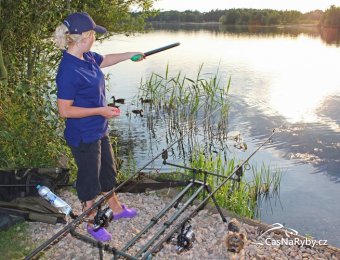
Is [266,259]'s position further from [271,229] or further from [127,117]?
[127,117]

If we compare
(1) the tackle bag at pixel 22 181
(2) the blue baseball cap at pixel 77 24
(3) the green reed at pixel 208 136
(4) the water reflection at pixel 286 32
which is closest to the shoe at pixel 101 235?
(1) the tackle bag at pixel 22 181

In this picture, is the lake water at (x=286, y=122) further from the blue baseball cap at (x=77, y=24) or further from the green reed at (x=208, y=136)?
the blue baseball cap at (x=77, y=24)

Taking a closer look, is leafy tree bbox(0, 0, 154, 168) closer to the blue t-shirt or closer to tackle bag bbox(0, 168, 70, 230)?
tackle bag bbox(0, 168, 70, 230)

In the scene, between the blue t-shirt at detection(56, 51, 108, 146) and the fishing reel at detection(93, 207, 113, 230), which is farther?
the fishing reel at detection(93, 207, 113, 230)

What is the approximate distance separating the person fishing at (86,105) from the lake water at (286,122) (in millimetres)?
4539

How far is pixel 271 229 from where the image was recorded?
215 inches

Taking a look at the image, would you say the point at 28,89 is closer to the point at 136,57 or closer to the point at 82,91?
the point at 136,57

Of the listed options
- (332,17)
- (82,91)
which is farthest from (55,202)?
(332,17)

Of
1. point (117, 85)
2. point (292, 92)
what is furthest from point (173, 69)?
point (292, 92)

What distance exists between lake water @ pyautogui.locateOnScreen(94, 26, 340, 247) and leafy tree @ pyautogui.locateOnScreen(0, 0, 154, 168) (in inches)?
177

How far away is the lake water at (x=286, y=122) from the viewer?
8992 millimetres

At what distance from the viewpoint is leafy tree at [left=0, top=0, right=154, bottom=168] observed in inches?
251

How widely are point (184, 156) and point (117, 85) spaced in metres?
9.53

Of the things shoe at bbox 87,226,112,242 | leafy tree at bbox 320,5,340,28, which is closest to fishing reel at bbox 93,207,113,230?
shoe at bbox 87,226,112,242
